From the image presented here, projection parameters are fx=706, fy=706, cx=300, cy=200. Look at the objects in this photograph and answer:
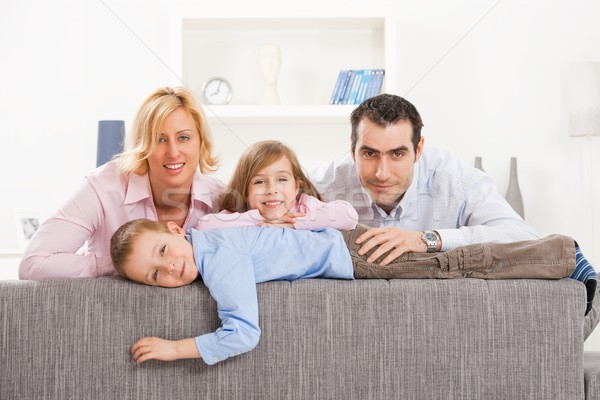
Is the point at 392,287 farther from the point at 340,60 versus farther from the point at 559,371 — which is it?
the point at 340,60

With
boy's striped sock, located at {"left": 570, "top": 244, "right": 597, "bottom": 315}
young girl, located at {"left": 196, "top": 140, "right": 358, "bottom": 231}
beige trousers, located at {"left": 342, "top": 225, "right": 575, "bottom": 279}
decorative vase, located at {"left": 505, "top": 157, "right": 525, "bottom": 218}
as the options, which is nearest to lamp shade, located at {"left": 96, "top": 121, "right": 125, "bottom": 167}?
young girl, located at {"left": 196, "top": 140, "right": 358, "bottom": 231}

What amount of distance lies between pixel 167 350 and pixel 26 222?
2794 millimetres

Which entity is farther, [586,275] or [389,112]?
[389,112]

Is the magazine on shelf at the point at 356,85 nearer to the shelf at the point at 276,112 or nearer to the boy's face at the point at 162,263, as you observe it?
the shelf at the point at 276,112

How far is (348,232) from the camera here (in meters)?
1.82

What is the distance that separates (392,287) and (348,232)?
29 centimetres

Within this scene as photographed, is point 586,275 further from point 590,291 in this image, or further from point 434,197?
point 434,197

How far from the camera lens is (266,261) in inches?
64.2

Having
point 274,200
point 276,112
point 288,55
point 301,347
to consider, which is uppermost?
point 288,55

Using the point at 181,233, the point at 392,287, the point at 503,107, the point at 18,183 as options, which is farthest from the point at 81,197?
the point at 503,107

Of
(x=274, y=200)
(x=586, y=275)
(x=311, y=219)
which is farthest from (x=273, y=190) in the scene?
(x=586, y=275)

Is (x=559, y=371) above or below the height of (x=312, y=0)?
below

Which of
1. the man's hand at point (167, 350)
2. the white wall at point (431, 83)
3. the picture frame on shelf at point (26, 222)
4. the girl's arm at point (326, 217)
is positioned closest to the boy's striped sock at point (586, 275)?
the girl's arm at point (326, 217)

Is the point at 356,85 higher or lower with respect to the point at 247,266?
higher
